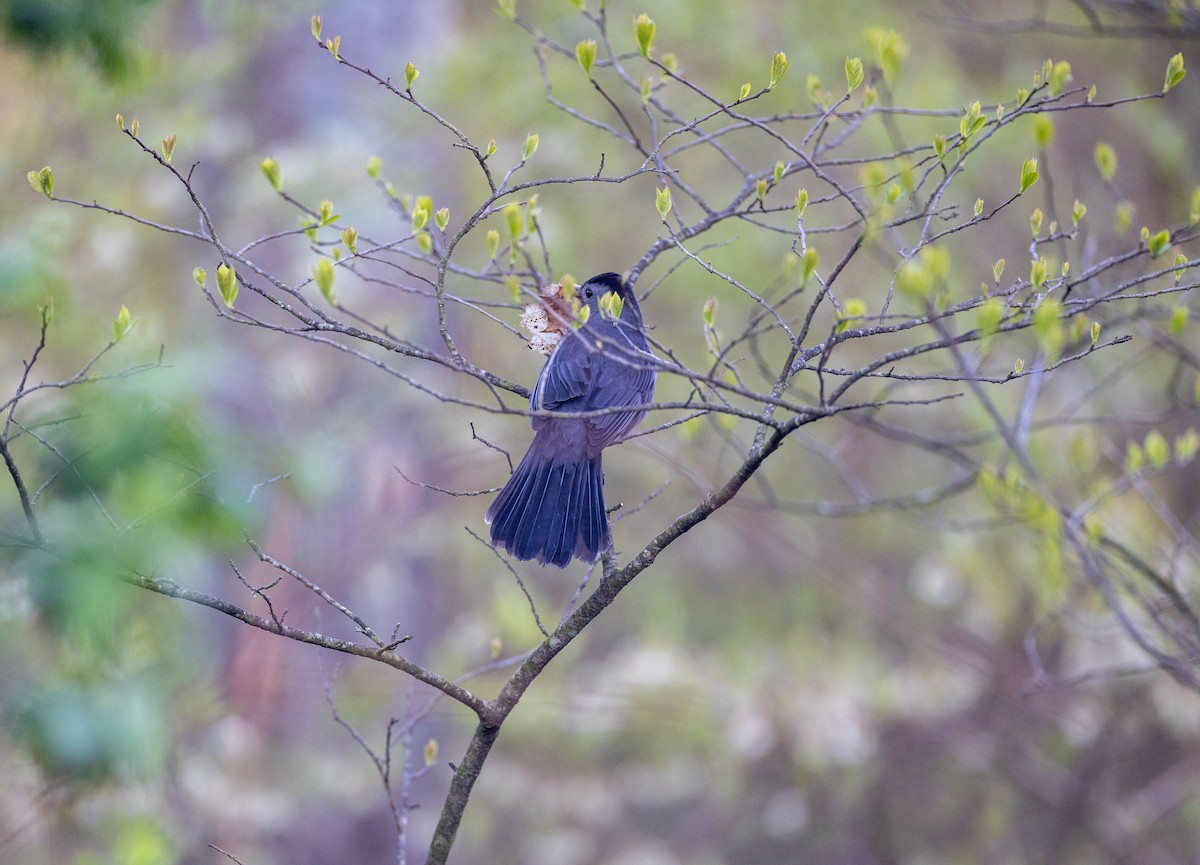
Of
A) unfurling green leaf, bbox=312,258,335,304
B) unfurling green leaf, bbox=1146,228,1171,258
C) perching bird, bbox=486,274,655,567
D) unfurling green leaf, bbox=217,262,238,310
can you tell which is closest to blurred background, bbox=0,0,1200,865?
perching bird, bbox=486,274,655,567

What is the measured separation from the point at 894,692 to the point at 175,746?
11.8ft

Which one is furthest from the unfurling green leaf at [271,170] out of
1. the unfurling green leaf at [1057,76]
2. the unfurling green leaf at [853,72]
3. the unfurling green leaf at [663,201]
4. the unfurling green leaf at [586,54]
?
the unfurling green leaf at [1057,76]

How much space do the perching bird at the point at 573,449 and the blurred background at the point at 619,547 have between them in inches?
45.4

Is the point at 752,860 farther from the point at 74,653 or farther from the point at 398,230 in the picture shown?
the point at 74,653

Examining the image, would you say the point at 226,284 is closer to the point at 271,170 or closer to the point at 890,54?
the point at 271,170

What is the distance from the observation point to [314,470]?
9.86ft

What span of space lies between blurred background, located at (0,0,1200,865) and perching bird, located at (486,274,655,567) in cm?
115

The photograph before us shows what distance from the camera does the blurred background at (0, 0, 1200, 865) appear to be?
5.32 metres

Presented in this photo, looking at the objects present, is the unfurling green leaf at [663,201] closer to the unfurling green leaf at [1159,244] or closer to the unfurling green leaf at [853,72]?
the unfurling green leaf at [853,72]

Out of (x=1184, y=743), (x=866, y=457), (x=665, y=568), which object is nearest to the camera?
(x=1184, y=743)

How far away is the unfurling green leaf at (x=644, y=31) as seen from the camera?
2236 mm

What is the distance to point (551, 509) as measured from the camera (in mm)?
2805

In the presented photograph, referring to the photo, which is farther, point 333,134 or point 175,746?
point 333,134

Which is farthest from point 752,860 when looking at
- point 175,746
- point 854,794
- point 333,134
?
point 333,134
